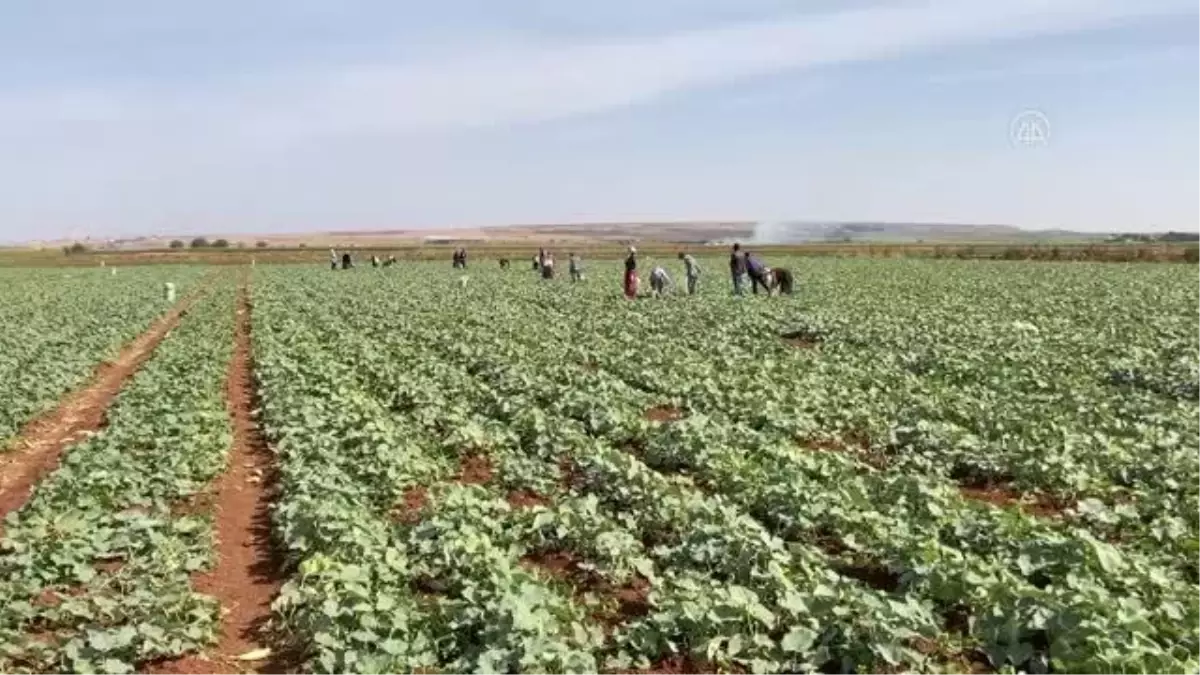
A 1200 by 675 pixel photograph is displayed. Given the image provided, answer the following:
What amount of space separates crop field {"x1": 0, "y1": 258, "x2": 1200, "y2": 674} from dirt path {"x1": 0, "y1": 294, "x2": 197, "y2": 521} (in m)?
0.26

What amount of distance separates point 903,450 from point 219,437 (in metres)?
8.77

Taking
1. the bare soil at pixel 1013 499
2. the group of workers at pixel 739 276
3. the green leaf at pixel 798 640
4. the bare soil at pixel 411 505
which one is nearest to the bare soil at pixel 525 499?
the bare soil at pixel 411 505

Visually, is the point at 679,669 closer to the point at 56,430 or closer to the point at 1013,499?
the point at 1013,499

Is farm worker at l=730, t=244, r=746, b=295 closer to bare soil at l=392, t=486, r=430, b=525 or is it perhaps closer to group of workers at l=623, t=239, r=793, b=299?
group of workers at l=623, t=239, r=793, b=299

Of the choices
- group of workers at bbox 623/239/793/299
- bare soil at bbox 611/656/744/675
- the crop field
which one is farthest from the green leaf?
group of workers at bbox 623/239/793/299

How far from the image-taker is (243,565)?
9039 mm

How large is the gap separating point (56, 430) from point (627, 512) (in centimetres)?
1081

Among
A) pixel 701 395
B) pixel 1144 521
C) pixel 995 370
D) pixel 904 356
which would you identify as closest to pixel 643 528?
pixel 1144 521

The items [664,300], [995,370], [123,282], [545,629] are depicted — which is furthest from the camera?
[123,282]

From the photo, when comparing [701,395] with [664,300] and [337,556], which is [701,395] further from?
[664,300]

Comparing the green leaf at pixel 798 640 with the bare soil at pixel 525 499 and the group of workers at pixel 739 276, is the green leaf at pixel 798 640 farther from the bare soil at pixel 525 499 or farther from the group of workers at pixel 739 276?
the group of workers at pixel 739 276

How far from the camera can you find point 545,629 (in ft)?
20.8

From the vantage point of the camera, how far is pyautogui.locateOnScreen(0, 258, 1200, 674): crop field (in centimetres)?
629

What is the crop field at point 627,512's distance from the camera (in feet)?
20.6
